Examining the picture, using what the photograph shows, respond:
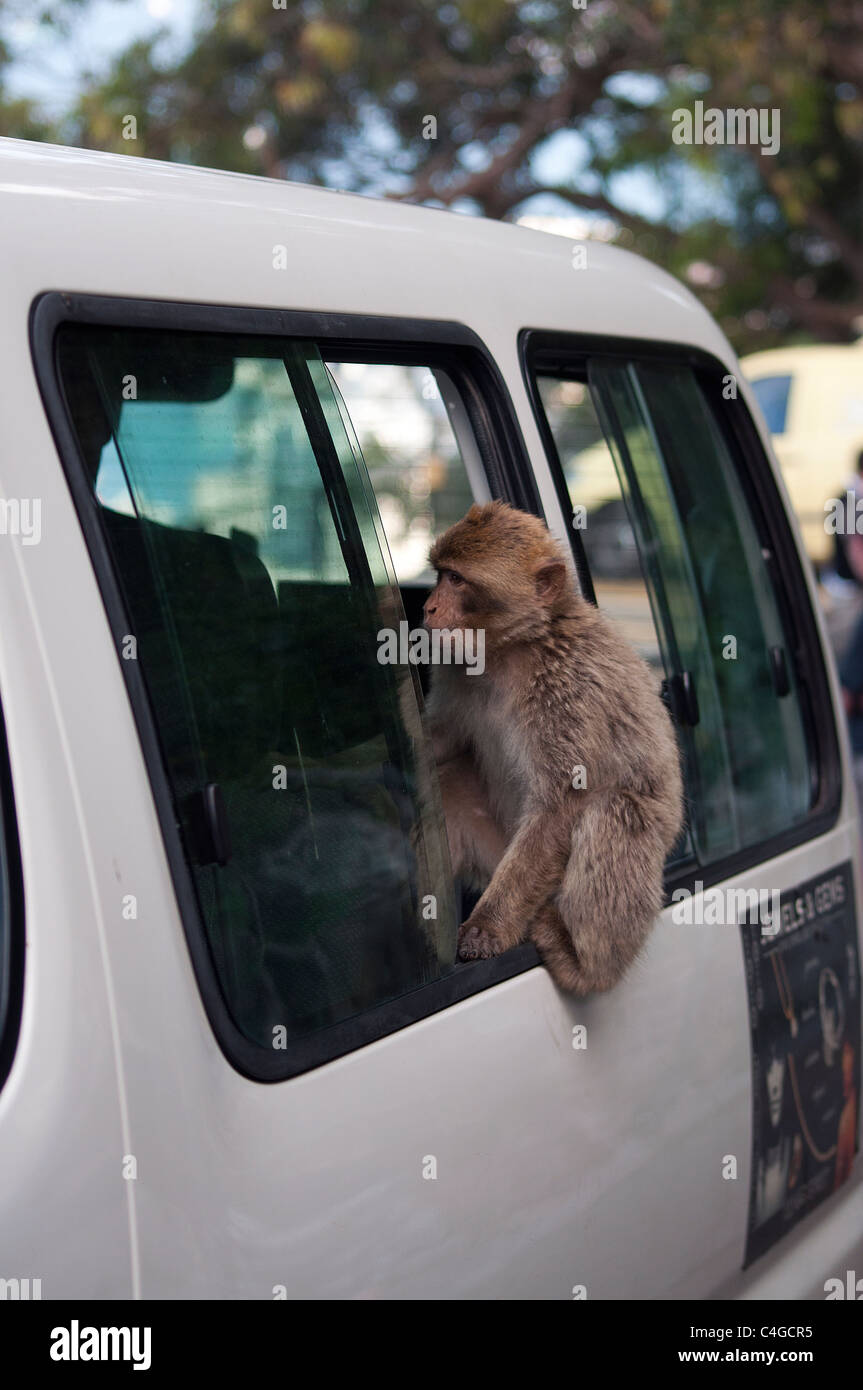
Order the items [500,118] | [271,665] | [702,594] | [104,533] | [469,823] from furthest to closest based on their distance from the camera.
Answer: [500,118] < [702,594] < [469,823] < [271,665] < [104,533]

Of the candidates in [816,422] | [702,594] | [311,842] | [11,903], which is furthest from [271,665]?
[816,422]

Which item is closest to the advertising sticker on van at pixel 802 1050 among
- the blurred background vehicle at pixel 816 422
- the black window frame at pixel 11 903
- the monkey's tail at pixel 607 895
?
the monkey's tail at pixel 607 895

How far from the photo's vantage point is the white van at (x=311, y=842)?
1.30 metres

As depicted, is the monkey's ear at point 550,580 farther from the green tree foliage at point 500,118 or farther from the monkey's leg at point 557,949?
the green tree foliage at point 500,118

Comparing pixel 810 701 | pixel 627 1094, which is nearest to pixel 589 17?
pixel 810 701

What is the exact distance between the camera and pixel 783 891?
258 cm

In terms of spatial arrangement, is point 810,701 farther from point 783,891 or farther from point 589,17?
point 589,17

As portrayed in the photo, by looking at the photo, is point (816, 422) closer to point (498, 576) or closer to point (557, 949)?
point (498, 576)

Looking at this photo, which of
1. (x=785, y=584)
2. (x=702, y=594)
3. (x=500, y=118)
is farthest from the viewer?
(x=500, y=118)

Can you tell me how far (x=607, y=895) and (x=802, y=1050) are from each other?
706mm

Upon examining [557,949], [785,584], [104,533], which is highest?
[785,584]

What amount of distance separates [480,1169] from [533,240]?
1536 millimetres

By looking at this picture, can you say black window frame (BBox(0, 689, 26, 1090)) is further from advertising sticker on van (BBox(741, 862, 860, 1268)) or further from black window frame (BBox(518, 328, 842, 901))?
black window frame (BBox(518, 328, 842, 901))

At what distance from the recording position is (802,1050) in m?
2.57
